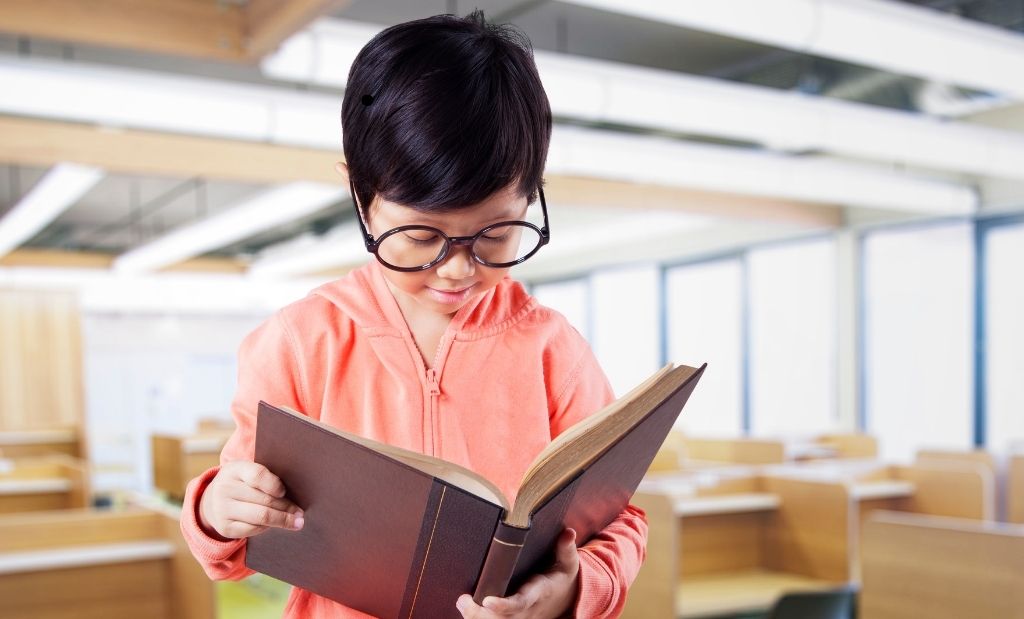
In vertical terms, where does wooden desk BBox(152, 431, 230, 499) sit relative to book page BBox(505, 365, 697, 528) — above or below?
below

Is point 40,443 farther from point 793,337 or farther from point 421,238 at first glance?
point 421,238

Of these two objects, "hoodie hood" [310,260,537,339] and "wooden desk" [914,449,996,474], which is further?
"wooden desk" [914,449,996,474]

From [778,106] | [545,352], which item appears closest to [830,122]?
[778,106]

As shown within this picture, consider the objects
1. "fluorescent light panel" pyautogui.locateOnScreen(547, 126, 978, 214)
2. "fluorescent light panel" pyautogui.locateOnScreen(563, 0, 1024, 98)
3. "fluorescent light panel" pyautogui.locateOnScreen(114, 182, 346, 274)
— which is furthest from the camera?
"fluorescent light panel" pyautogui.locateOnScreen(114, 182, 346, 274)

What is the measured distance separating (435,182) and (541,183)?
0.14 metres

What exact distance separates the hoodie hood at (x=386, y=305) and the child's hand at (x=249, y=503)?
0.21 m

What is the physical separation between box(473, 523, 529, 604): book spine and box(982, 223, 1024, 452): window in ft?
21.2

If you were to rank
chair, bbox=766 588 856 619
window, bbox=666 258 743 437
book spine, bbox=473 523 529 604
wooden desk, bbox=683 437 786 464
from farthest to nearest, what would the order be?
window, bbox=666 258 743 437, wooden desk, bbox=683 437 786 464, chair, bbox=766 588 856 619, book spine, bbox=473 523 529 604

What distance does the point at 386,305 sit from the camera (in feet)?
3.20

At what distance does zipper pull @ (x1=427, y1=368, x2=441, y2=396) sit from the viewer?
0.94m

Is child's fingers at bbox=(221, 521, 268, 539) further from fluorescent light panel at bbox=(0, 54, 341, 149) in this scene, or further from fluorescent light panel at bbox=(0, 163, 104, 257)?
fluorescent light panel at bbox=(0, 163, 104, 257)

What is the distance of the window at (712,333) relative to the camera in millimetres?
8805

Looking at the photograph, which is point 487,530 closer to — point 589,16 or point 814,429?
point 589,16

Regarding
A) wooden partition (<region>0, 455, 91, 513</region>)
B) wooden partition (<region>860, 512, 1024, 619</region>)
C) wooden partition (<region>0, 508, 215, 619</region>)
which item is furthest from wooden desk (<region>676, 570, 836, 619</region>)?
wooden partition (<region>0, 455, 91, 513</region>)
